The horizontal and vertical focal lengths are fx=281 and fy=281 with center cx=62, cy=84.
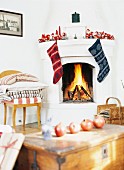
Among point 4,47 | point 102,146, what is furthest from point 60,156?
point 4,47

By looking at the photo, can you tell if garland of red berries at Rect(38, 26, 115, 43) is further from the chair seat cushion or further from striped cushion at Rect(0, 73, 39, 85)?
the chair seat cushion

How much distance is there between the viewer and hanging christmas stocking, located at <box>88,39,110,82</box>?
4.43 m

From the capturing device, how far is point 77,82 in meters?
4.78

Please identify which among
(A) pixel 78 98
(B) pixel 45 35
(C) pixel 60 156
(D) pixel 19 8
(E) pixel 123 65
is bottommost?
(C) pixel 60 156

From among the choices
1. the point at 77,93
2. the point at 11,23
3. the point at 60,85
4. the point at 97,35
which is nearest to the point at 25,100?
the point at 60,85

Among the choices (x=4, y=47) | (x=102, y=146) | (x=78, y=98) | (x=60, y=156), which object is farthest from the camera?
(x=78, y=98)

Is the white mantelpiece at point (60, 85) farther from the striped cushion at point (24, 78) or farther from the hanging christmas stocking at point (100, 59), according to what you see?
the striped cushion at point (24, 78)

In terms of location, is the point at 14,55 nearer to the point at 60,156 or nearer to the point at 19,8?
the point at 19,8

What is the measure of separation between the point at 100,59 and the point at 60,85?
0.78 meters

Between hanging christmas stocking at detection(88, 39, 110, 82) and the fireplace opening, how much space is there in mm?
259

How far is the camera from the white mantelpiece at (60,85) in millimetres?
4469

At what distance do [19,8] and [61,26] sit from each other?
29.7 inches

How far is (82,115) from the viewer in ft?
14.7

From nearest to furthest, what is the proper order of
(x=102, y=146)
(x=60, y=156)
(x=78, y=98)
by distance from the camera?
(x=60, y=156)
(x=102, y=146)
(x=78, y=98)
